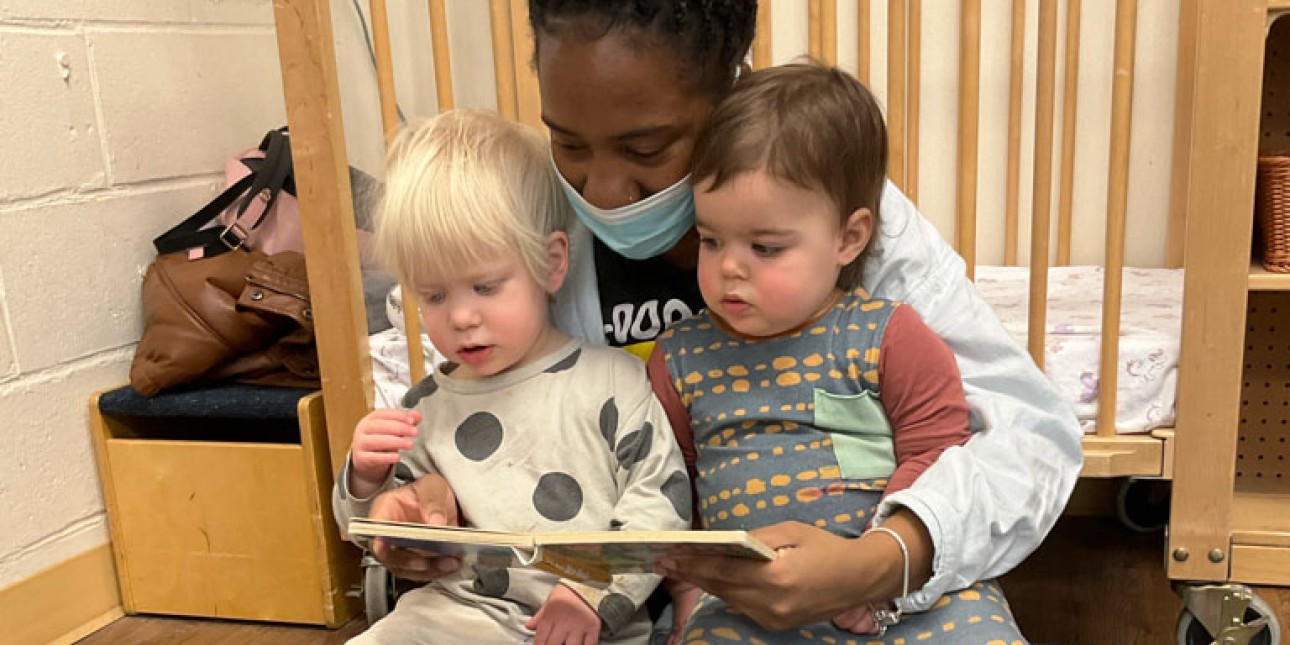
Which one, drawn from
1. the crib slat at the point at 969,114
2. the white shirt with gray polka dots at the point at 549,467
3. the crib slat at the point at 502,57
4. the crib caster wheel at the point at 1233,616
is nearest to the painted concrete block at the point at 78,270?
the crib slat at the point at 502,57

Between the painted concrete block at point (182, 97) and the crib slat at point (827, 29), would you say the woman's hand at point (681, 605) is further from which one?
the painted concrete block at point (182, 97)

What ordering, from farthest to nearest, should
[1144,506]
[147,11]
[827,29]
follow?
1. [1144,506]
2. [147,11]
3. [827,29]

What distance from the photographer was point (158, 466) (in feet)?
5.53

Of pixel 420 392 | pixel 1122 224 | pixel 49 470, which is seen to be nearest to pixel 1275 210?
pixel 1122 224

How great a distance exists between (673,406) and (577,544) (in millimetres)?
318

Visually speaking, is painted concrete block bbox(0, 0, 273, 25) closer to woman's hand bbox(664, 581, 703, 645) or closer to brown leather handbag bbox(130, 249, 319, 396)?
brown leather handbag bbox(130, 249, 319, 396)

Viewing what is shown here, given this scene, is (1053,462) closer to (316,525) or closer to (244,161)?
(316,525)

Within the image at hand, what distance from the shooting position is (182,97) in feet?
6.13

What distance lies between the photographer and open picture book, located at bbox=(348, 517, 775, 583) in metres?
0.75

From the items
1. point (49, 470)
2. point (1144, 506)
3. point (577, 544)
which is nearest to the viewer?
point (577, 544)

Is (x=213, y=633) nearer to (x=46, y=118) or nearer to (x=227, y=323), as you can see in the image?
(x=227, y=323)

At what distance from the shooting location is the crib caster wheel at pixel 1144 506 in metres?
1.91

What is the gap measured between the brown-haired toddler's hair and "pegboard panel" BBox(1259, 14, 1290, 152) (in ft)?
3.37

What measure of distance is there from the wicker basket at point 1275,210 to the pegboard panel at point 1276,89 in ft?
0.99
